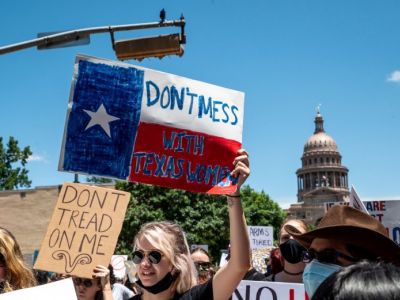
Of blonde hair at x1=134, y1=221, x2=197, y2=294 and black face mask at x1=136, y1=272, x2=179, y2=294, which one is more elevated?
blonde hair at x1=134, y1=221, x2=197, y2=294

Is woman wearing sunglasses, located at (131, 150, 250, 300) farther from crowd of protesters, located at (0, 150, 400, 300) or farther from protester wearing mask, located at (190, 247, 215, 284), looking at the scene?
protester wearing mask, located at (190, 247, 215, 284)

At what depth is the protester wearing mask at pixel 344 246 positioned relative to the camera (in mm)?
2816

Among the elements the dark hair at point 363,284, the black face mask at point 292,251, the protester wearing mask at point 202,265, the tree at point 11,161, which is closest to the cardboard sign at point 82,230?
the black face mask at point 292,251

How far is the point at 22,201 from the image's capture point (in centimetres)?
3938

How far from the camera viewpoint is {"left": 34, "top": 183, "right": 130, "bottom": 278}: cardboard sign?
3508 mm

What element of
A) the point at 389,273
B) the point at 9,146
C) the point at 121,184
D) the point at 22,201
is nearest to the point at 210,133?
the point at 389,273

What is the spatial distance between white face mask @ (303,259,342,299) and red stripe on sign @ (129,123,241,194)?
1294mm

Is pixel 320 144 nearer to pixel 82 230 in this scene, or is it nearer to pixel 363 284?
pixel 82 230

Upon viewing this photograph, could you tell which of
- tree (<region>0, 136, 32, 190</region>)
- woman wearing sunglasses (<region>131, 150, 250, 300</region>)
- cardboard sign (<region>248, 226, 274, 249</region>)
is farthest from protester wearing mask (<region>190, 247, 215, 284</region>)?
tree (<region>0, 136, 32, 190</region>)

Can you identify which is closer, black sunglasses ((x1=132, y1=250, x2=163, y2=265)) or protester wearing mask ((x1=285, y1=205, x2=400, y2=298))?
protester wearing mask ((x1=285, y1=205, x2=400, y2=298))

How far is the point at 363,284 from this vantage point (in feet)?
4.39

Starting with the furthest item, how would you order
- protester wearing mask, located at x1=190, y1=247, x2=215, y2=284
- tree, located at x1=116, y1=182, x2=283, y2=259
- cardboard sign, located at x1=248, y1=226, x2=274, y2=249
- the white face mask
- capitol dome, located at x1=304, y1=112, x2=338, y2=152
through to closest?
capitol dome, located at x1=304, y1=112, x2=338, y2=152 → tree, located at x1=116, y1=182, x2=283, y2=259 → cardboard sign, located at x1=248, y1=226, x2=274, y2=249 → protester wearing mask, located at x1=190, y1=247, x2=215, y2=284 → the white face mask

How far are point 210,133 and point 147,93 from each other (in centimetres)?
54

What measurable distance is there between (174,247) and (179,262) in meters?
0.09
